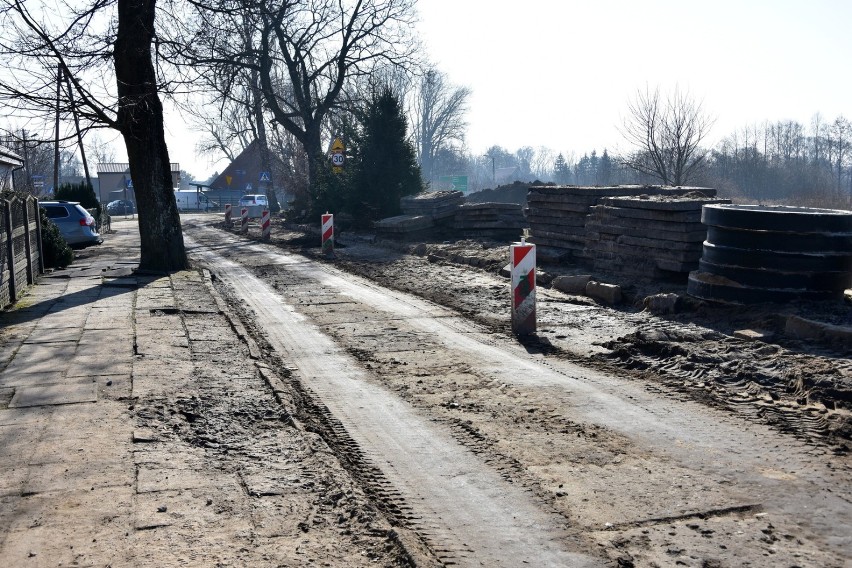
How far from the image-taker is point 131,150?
635 inches

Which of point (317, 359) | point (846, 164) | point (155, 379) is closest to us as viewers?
point (155, 379)

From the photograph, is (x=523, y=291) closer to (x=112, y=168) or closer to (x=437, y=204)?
(x=437, y=204)

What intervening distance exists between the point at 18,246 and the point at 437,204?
13654mm

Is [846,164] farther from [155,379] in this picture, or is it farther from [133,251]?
[155,379]

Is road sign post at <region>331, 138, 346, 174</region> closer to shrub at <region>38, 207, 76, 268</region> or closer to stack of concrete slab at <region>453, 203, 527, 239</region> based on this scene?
stack of concrete slab at <region>453, 203, 527, 239</region>

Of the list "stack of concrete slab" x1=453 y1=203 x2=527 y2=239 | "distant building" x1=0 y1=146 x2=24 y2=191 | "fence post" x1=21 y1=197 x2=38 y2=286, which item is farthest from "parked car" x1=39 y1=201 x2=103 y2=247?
"stack of concrete slab" x1=453 y1=203 x2=527 y2=239

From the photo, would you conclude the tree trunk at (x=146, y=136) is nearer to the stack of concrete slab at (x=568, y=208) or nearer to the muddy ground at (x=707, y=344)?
the muddy ground at (x=707, y=344)

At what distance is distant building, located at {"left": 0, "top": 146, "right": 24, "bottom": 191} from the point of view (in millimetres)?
23892

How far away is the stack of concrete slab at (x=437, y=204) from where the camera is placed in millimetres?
24875

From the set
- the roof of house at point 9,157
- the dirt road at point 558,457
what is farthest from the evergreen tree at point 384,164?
the dirt road at point 558,457

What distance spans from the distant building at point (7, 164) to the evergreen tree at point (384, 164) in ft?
35.4

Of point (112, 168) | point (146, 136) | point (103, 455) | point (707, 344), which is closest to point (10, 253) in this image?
point (146, 136)

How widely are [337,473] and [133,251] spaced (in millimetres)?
22006

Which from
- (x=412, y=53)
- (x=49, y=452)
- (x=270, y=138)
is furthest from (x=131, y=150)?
(x=270, y=138)
